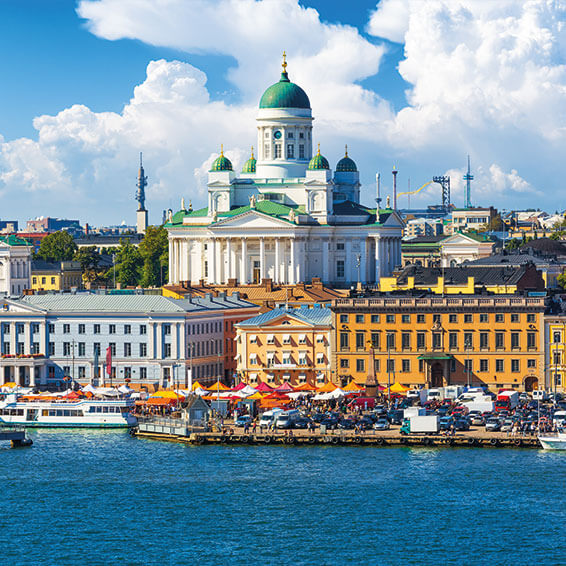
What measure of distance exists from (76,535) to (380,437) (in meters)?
23.1

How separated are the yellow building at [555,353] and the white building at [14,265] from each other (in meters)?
88.4

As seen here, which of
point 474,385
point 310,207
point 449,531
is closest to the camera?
point 449,531

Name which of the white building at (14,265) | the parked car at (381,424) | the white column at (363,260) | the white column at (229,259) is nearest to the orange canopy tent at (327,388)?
the parked car at (381,424)

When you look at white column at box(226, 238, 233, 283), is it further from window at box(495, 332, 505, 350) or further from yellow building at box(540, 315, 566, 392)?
yellow building at box(540, 315, 566, 392)

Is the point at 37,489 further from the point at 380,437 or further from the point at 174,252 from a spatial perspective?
the point at 174,252

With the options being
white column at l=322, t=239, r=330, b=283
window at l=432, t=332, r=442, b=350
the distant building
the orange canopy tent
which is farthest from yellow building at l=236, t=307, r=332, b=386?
white column at l=322, t=239, r=330, b=283

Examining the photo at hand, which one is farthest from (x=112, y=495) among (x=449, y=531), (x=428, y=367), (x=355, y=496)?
(x=428, y=367)

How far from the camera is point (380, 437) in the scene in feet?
298

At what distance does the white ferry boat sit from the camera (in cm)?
9906

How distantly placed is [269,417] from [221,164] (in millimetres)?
73546

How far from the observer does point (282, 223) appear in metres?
158

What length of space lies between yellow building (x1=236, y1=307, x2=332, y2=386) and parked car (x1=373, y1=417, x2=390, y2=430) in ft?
46.0

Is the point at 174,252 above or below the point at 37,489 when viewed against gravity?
above

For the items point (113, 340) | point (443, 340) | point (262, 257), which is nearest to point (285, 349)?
point (443, 340)
